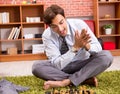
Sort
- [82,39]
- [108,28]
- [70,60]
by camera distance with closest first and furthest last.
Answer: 1. [82,39]
2. [70,60]
3. [108,28]

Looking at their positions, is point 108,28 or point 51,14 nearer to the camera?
point 51,14

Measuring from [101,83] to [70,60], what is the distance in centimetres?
54

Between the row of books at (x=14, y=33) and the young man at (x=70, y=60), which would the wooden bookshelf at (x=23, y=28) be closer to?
the row of books at (x=14, y=33)

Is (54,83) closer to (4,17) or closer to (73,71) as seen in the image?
(73,71)

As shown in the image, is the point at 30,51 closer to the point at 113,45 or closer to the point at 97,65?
the point at 113,45

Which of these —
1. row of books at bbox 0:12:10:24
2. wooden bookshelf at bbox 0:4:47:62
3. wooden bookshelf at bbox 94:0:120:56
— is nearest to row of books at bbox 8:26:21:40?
wooden bookshelf at bbox 0:4:47:62

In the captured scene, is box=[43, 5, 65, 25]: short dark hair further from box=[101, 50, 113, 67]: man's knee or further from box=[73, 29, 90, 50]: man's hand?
box=[101, 50, 113, 67]: man's knee

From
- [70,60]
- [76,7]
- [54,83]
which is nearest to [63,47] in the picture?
[70,60]

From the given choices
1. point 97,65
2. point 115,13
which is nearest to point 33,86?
point 97,65

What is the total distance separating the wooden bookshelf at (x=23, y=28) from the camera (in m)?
4.93

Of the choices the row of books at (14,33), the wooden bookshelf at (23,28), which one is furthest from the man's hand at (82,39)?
the row of books at (14,33)

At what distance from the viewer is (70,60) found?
2480 millimetres

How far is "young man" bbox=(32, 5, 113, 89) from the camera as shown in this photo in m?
2.46

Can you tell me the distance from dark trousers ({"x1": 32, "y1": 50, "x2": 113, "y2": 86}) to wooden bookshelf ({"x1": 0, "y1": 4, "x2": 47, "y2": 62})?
2.30 metres
